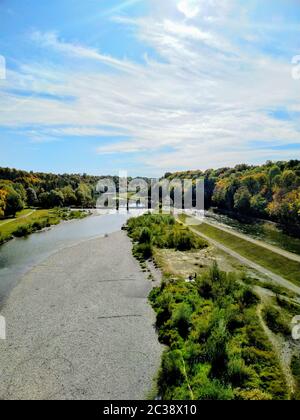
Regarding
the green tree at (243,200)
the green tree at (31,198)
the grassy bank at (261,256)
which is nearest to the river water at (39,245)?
the grassy bank at (261,256)

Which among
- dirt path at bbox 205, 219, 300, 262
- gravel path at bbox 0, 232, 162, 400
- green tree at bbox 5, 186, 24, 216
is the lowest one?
gravel path at bbox 0, 232, 162, 400

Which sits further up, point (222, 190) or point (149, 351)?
point (222, 190)

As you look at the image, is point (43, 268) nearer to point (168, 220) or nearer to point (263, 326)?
point (263, 326)

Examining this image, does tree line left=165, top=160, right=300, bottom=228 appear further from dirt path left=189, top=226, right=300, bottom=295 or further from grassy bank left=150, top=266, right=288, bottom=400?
grassy bank left=150, top=266, right=288, bottom=400

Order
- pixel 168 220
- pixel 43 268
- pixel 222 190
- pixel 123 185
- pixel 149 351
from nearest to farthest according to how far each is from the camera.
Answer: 1. pixel 149 351
2. pixel 43 268
3. pixel 168 220
4. pixel 222 190
5. pixel 123 185

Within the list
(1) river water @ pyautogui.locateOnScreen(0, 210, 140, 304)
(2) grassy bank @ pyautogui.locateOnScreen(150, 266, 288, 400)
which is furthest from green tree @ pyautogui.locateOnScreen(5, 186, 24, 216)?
(2) grassy bank @ pyautogui.locateOnScreen(150, 266, 288, 400)
